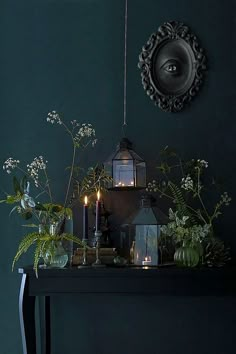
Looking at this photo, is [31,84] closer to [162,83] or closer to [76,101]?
[76,101]

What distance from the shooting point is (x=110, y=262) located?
2.82 m

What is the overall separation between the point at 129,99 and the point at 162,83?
203mm

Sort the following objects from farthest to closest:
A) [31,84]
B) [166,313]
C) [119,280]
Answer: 1. [31,84]
2. [166,313]
3. [119,280]

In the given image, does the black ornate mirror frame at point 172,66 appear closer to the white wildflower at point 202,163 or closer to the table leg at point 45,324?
the white wildflower at point 202,163

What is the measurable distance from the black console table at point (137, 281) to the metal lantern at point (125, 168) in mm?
484

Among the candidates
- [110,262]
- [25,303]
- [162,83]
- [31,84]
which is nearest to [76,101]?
[31,84]

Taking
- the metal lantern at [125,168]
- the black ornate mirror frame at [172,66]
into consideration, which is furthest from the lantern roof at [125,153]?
the black ornate mirror frame at [172,66]

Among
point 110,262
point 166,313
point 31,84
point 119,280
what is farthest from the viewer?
point 31,84

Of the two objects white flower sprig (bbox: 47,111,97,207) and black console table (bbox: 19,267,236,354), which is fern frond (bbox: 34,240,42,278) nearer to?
black console table (bbox: 19,267,236,354)

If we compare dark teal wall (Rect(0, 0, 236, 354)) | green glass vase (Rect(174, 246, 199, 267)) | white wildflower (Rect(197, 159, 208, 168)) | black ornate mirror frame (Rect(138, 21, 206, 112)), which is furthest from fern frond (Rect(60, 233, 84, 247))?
black ornate mirror frame (Rect(138, 21, 206, 112))

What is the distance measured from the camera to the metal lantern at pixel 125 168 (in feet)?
9.52

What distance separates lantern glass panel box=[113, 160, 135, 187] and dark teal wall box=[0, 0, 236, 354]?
0.19 metres

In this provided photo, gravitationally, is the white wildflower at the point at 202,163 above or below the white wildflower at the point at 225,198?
above

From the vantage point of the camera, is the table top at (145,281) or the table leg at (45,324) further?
the table leg at (45,324)
